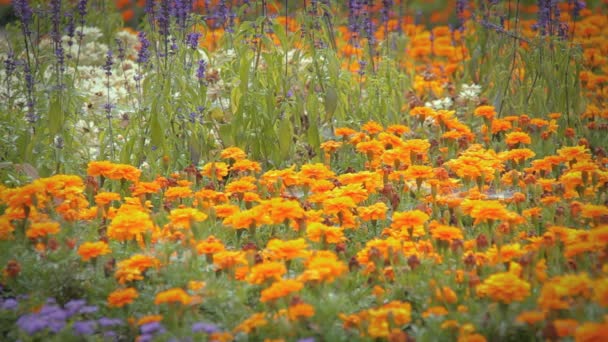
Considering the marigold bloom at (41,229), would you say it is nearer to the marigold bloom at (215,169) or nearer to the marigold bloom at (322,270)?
the marigold bloom at (322,270)

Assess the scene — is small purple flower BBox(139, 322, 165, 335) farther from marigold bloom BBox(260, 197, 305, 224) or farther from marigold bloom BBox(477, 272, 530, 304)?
marigold bloom BBox(477, 272, 530, 304)

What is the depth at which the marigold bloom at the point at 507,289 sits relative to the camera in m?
2.63

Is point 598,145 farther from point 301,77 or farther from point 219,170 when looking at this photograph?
point 219,170

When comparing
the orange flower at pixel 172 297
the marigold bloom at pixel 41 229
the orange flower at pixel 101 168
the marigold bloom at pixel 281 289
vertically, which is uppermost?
the orange flower at pixel 101 168

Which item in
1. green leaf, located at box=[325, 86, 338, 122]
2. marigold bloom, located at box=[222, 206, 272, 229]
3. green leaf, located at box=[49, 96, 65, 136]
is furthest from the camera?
green leaf, located at box=[325, 86, 338, 122]

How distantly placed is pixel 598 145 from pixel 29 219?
132 inches

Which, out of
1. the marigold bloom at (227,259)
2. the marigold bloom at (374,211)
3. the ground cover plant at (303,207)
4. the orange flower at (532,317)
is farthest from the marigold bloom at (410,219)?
the orange flower at (532,317)

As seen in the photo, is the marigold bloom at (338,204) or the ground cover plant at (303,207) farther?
the marigold bloom at (338,204)

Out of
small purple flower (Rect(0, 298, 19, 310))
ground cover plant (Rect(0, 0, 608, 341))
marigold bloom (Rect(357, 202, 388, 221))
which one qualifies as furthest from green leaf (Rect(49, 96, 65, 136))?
marigold bloom (Rect(357, 202, 388, 221))

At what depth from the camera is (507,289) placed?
8.66ft

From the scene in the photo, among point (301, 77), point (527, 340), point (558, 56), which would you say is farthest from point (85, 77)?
point (527, 340)

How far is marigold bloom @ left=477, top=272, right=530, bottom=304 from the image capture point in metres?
2.63

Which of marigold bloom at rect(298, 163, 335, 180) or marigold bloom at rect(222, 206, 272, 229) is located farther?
marigold bloom at rect(298, 163, 335, 180)

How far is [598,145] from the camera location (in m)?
4.96
